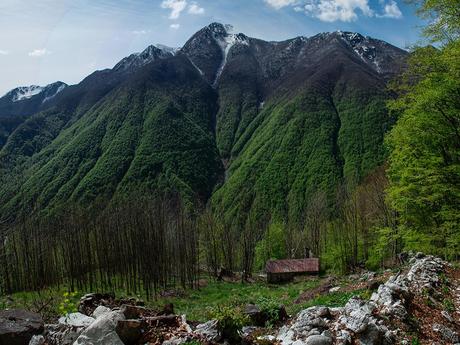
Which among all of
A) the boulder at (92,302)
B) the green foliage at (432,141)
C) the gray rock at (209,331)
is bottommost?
the boulder at (92,302)

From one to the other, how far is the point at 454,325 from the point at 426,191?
970cm

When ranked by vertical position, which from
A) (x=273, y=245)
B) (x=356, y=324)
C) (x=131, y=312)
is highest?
(x=131, y=312)

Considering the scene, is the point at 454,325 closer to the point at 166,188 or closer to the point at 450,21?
the point at 450,21

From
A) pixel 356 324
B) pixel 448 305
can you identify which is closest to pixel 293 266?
pixel 448 305

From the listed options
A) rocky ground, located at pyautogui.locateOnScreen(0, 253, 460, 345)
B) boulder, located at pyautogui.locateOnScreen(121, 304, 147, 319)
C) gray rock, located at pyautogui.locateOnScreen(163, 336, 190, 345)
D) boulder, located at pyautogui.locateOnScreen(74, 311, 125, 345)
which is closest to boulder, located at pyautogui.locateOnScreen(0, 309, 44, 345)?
rocky ground, located at pyautogui.locateOnScreen(0, 253, 460, 345)

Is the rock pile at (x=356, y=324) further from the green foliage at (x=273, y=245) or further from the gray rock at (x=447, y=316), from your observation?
the green foliage at (x=273, y=245)

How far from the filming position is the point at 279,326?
41.0 feet

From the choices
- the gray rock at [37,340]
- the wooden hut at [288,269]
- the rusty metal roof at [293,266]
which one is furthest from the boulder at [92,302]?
the rusty metal roof at [293,266]

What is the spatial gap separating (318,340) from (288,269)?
61.8 m

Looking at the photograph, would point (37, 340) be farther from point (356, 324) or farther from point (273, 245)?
point (273, 245)

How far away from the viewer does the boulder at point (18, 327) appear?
11078mm

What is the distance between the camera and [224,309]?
36.5 feet

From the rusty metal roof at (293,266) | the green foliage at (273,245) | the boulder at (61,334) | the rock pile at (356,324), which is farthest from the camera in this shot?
the green foliage at (273,245)

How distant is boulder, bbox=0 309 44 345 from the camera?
36.3ft
